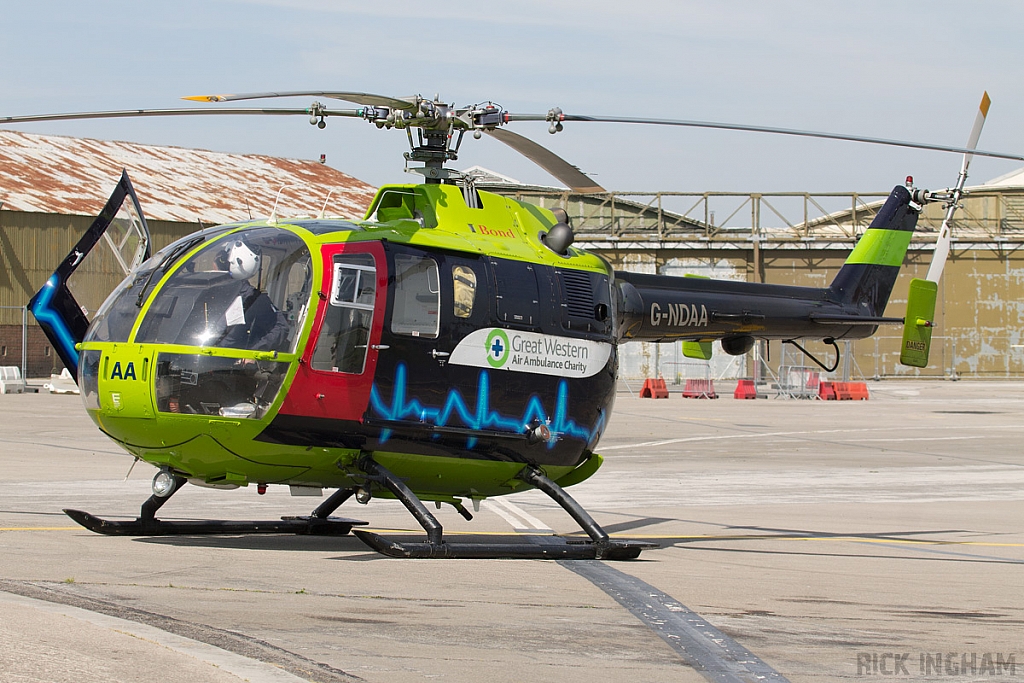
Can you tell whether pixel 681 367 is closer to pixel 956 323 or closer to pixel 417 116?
pixel 956 323

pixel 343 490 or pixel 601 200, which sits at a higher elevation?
pixel 601 200

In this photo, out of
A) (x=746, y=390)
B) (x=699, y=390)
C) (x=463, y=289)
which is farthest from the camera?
(x=746, y=390)

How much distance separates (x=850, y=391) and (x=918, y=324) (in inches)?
1028

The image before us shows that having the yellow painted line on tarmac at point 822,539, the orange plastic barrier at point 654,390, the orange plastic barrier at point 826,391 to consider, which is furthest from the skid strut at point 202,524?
the orange plastic barrier at point 826,391

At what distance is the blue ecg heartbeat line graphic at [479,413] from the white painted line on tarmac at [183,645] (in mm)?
3480

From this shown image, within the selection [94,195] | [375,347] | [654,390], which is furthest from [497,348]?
[94,195]

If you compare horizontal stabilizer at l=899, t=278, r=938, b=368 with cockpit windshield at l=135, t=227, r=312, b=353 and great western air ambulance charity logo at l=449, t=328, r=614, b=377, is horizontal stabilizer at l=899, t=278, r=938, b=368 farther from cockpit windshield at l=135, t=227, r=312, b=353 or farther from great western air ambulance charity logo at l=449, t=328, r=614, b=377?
cockpit windshield at l=135, t=227, r=312, b=353

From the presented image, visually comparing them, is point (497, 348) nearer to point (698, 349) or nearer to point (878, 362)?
point (698, 349)

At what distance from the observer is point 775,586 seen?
29.3ft

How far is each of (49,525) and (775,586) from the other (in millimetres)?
6299

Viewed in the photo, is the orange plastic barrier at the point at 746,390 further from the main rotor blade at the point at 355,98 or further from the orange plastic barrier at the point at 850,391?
the main rotor blade at the point at 355,98

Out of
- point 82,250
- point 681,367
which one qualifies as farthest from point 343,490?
point 681,367

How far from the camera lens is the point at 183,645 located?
5.70m

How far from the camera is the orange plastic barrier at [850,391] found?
41844mm
